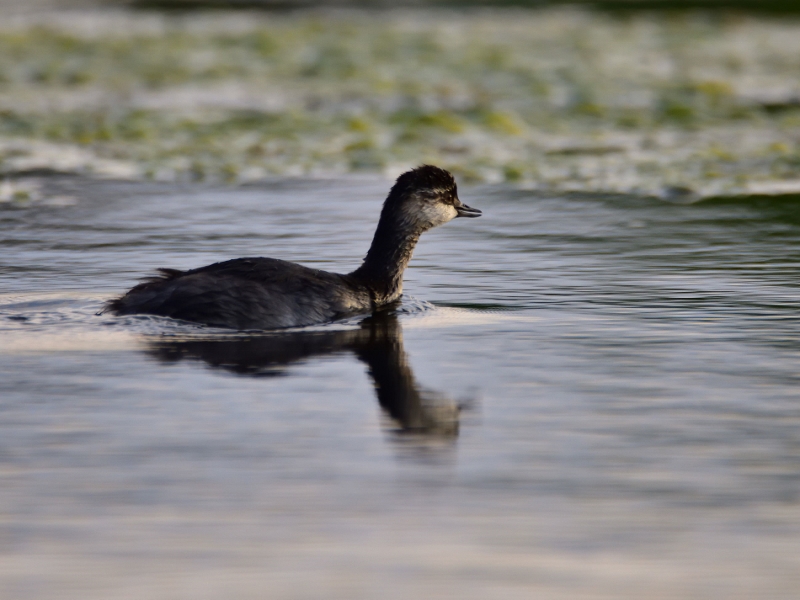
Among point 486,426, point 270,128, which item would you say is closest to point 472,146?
point 270,128

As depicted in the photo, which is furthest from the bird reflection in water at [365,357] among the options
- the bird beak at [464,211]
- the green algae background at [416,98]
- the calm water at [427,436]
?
the green algae background at [416,98]

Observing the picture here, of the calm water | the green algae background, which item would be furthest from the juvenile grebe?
the green algae background

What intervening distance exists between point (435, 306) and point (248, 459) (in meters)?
3.77

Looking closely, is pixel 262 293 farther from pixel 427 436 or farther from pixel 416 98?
pixel 416 98

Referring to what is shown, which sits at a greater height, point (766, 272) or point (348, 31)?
point (348, 31)

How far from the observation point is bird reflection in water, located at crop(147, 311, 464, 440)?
20.8 feet

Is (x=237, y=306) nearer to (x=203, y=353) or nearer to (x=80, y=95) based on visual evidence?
(x=203, y=353)

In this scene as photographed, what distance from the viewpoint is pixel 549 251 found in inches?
440

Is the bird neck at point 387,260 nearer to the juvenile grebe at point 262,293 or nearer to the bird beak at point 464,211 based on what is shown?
the juvenile grebe at point 262,293

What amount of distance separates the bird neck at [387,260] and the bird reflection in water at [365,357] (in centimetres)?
52

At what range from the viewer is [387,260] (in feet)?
31.4

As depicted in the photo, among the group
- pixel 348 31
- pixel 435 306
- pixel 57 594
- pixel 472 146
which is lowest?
pixel 57 594

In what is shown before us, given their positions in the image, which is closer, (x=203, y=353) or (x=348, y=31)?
(x=203, y=353)

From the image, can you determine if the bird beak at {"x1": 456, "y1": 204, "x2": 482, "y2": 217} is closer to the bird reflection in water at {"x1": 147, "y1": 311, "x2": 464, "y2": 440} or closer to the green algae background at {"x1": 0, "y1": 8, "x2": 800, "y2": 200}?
the bird reflection in water at {"x1": 147, "y1": 311, "x2": 464, "y2": 440}
